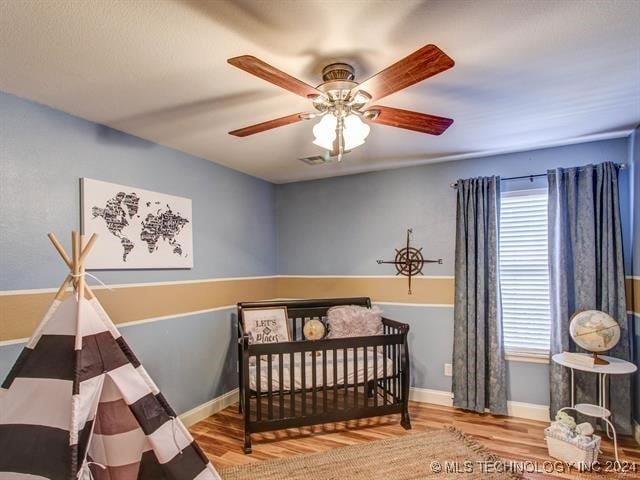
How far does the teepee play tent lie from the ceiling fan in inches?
45.3

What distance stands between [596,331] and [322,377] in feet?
6.60

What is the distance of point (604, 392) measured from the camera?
2635mm

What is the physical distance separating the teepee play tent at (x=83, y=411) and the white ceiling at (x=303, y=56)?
85 cm

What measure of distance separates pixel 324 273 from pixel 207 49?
9.33ft

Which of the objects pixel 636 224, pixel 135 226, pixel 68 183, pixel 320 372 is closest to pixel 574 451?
pixel 636 224

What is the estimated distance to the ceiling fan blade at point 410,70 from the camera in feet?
4.19

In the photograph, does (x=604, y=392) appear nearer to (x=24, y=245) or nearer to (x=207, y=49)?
(x=207, y=49)

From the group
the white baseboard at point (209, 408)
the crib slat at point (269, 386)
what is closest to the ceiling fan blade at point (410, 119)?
the crib slat at point (269, 386)

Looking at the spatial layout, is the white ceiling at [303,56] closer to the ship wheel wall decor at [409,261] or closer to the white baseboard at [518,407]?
the ship wheel wall decor at [409,261]

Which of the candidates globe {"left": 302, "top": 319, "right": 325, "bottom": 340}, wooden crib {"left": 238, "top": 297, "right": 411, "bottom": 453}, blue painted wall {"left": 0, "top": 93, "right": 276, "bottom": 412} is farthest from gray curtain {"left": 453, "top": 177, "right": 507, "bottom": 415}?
blue painted wall {"left": 0, "top": 93, "right": 276, "bottom": 412}

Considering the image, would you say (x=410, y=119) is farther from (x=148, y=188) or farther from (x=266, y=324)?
(x=266, y=324)

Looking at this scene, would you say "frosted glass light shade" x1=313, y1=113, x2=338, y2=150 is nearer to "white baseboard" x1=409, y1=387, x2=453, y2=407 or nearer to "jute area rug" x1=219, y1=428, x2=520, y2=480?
"jute area rug" x1=219, y1=428, x2=520, y2=480

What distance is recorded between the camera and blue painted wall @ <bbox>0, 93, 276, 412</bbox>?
6.68 feet

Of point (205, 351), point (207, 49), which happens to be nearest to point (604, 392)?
point (205, 351)
